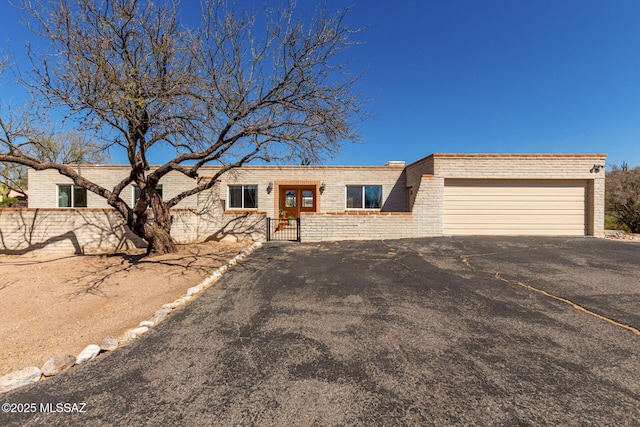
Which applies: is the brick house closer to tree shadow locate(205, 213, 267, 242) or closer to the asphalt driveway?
tree shadow locate(205, 213, 267, 242)

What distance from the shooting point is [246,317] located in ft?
11.7

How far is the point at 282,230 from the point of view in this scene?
1313 centimetres

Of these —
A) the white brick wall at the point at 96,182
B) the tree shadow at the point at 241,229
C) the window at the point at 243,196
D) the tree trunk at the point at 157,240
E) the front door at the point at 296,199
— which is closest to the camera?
the tree trunk at the point at 157,240

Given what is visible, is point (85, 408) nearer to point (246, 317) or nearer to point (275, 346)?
point (275, 346)

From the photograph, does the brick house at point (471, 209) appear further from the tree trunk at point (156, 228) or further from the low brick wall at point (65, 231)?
the tree trunk at point (156, 228)

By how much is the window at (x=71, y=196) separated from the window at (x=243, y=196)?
7.56 meters

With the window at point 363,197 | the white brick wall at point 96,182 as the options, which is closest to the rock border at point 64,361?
the white brick wall at point 96,182

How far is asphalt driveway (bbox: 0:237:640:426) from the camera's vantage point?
1.91 meters

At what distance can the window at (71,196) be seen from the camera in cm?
1382

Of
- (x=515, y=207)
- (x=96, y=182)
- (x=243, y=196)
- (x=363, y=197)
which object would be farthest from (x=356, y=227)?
(x=96, y=182)

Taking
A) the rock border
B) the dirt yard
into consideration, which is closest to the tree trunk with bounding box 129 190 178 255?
the dirt yard

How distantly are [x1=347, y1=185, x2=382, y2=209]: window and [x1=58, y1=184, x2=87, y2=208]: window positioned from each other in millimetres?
13970

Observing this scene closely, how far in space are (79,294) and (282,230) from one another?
27.5 feet

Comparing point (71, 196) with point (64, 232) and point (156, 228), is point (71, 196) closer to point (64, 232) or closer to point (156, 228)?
point (64, 232)
